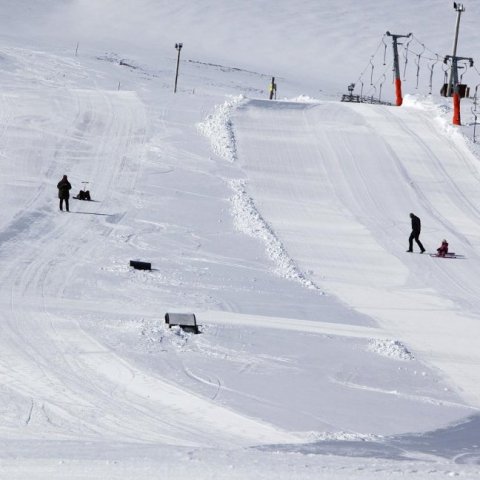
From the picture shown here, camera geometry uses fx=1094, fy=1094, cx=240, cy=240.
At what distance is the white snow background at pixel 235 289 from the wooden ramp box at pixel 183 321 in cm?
12

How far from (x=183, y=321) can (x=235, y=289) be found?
13.4 ft

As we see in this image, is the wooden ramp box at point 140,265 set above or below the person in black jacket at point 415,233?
below

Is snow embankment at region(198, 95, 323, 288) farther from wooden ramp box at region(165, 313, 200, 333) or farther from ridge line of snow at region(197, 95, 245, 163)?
wooden ramp box at region(165, 313, 200, 333)

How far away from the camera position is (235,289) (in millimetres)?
20719

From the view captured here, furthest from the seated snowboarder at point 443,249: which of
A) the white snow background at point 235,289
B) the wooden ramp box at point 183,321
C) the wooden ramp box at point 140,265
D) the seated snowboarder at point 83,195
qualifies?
the wooden ramp box at point 183,321

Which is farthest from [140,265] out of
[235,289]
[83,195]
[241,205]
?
[241,205]

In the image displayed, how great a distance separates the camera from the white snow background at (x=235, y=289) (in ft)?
38.9

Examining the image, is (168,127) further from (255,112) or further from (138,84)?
(138,84)

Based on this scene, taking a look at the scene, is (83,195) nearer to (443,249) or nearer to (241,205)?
(241,205)

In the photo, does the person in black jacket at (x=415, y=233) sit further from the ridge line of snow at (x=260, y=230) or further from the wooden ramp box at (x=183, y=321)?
the wooden ramp box at (x=183, y=321)

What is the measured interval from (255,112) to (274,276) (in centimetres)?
2057

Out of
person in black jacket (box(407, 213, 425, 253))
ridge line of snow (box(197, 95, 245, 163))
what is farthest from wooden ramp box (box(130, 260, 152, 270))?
ridge line of snow (box(197, 95, 245, 163))

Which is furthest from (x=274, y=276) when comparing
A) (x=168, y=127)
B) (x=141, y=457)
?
(x=168, y=127)

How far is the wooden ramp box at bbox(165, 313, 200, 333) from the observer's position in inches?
657
